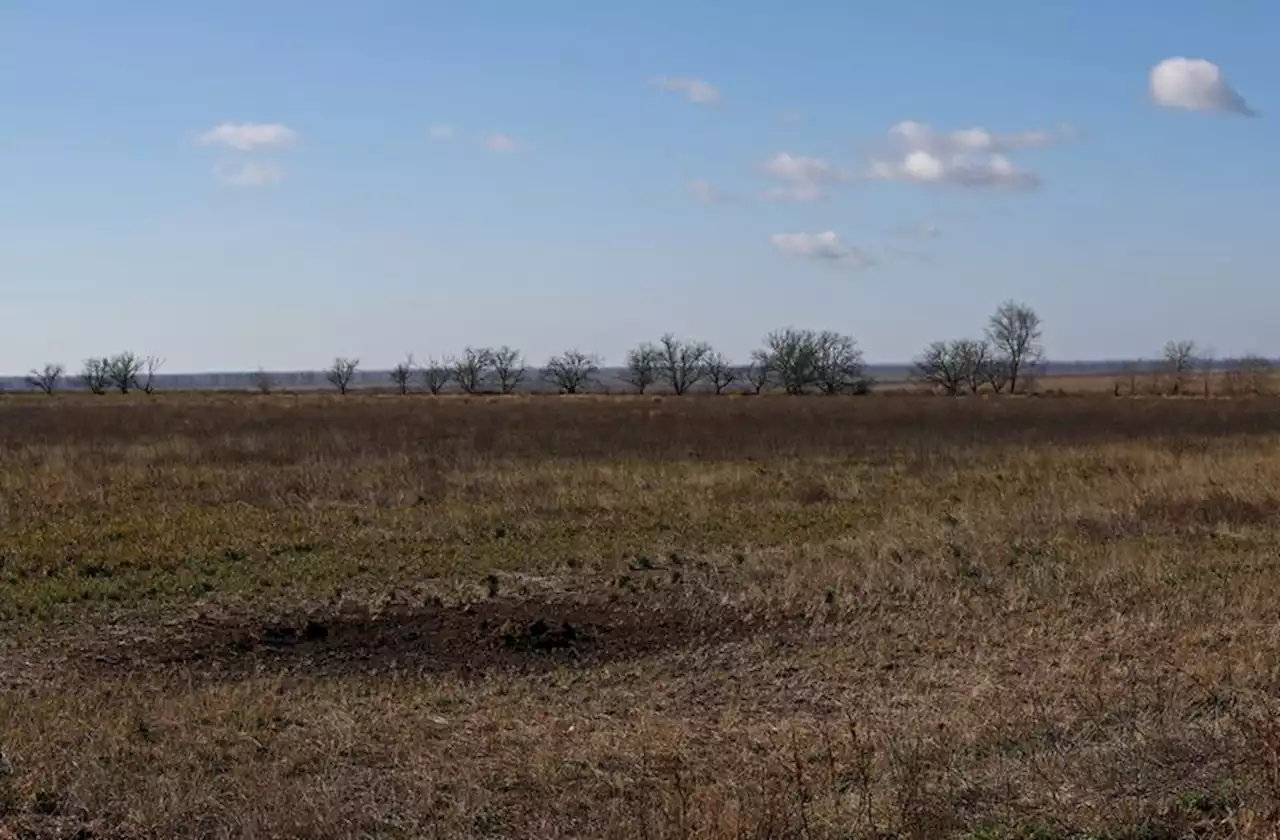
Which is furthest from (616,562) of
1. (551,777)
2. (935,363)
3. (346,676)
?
(935,363)

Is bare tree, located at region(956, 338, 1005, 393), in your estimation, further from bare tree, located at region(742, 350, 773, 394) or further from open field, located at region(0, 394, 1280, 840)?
open field, located at region(0, 394, 1280, 840)

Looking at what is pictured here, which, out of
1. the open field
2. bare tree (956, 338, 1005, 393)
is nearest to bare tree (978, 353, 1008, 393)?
bare tree (956, 338, 1005, 393)

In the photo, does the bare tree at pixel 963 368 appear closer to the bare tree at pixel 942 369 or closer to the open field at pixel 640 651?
the bare tree at pixel 942 369

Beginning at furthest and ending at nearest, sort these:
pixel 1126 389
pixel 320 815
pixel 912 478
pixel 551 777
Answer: pixel 1126 389 → pixel 912 478 → pixel 551 777 → pixel 320 815

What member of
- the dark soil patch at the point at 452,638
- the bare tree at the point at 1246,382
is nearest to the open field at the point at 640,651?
the dark soil patch at the point at 452,638

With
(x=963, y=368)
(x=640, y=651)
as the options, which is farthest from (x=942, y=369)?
(x=640, y=651)

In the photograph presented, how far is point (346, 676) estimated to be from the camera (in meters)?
9.11

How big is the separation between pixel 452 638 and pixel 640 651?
5.19ft

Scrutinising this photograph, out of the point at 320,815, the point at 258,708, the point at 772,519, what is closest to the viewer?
the point at 320,815

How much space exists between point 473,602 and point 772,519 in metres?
5.80

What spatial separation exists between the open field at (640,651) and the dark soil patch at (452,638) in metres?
0.04

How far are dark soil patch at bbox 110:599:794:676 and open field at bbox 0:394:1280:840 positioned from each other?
0.04 m

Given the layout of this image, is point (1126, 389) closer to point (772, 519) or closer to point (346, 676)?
point (772, 519)

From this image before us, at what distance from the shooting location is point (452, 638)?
407 inches
